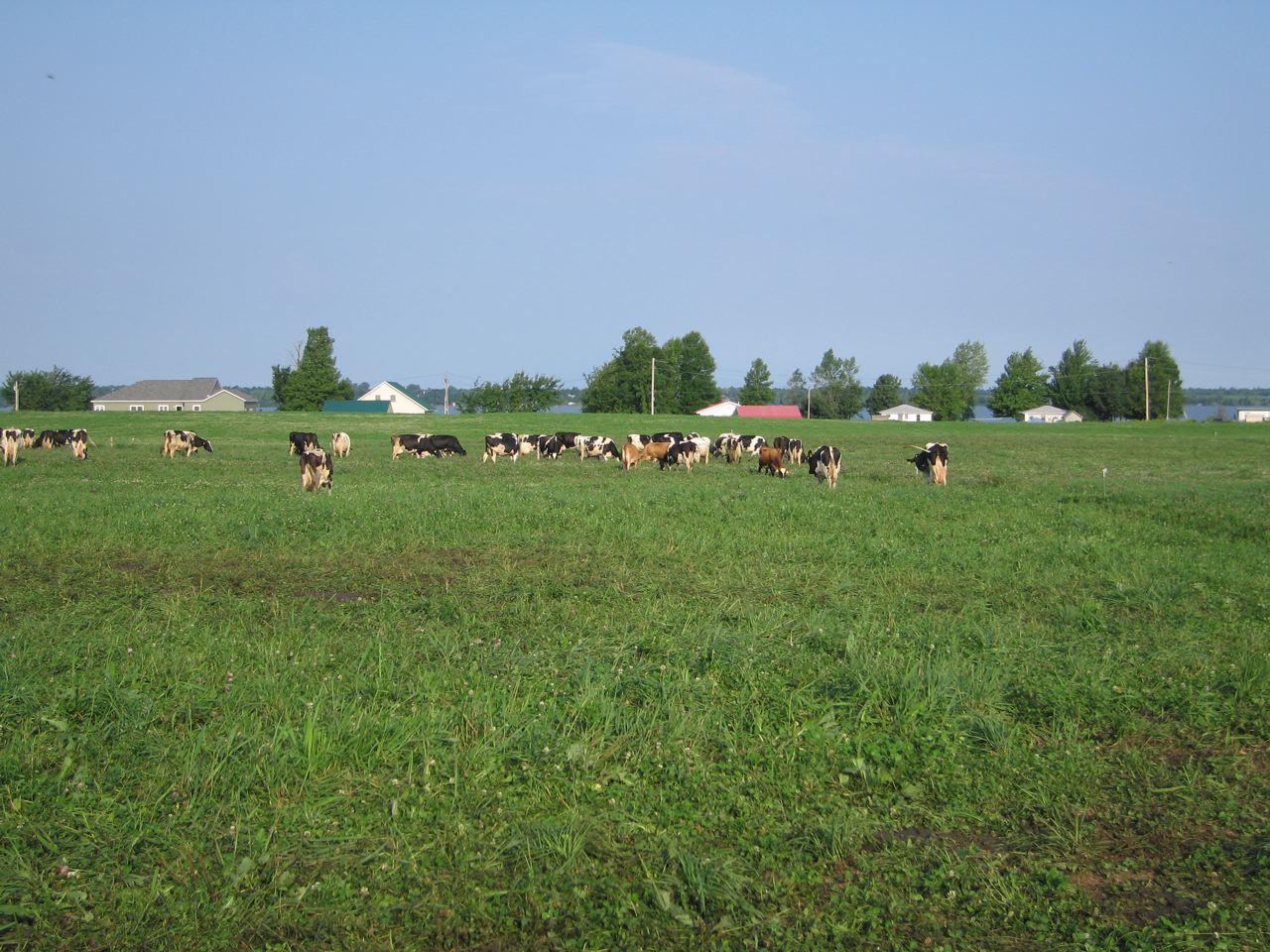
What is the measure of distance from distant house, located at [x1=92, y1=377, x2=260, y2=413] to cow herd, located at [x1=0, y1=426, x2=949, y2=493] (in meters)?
84.9

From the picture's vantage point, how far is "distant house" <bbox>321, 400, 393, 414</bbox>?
10050 cm

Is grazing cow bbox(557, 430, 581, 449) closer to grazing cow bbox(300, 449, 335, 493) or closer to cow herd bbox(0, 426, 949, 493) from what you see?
cow herd bbox(0, 426, 949, 493)

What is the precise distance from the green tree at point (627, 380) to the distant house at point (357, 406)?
23.6m

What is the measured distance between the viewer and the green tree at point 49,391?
100 metres

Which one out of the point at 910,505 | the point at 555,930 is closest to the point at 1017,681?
the point at 555,930

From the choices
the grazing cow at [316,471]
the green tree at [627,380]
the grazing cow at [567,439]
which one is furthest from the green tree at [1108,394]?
the grazing cow at [316,471]

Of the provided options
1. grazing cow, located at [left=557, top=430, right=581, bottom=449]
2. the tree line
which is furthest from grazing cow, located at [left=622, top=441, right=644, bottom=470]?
the tree line

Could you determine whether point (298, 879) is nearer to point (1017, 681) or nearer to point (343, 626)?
point (343, 626)

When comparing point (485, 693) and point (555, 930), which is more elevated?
point (485, 693)

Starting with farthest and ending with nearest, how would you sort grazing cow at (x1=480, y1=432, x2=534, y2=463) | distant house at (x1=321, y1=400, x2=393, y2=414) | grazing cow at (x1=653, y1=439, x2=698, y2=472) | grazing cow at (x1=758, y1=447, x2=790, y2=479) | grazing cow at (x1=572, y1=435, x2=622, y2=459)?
distant house at (x1=321, y1=400, x2=393, y2=414)
grazing cow at (x1=572, y1=435, x2=622, y2=459)
grazing cow at (x1=480, y1=432, x2=534, y2=463)
grazing cow at (x1=653, y1=439, x2=698, y2=472)
grazing cow at (x1=758, y1=447, x2=790, y2=479)

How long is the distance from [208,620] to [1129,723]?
7.34 meters

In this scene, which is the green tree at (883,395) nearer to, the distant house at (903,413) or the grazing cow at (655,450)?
the distant house at (903,413)

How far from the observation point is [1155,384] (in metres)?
113

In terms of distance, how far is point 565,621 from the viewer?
8797 mm
